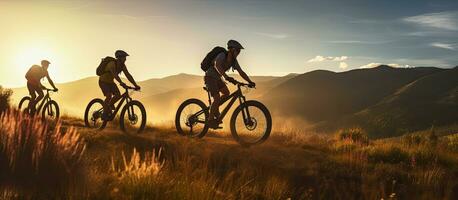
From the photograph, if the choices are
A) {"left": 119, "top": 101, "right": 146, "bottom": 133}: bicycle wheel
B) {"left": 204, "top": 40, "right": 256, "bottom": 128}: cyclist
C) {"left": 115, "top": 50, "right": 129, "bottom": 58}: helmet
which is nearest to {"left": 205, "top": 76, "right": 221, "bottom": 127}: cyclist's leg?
{"left": 204, "top": 40, "right": 256, "bottom": 128}: cyclist

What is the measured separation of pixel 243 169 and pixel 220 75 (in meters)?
2.83

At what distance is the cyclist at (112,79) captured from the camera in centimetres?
1380

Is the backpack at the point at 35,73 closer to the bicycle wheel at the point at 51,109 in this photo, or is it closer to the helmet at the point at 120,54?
the bicycle wheel at the point at 51,109

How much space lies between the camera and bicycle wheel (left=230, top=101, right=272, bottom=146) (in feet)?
39.0

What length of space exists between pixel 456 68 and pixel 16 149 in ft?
565

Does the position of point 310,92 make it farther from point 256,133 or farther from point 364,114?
point 256,133

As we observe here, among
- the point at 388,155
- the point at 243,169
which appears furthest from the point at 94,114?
the point at 388,155

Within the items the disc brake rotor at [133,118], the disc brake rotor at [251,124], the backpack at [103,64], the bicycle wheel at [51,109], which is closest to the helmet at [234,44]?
the disc brake rotor at [251,124]

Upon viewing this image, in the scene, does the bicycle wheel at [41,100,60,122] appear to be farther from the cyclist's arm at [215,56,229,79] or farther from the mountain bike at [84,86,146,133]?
the cyclist's arm at [215,56,229,79]

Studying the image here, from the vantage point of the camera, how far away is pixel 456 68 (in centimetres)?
16100

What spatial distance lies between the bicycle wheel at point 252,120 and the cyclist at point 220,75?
54 cm

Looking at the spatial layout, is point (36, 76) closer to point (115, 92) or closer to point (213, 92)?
point (115, 92)

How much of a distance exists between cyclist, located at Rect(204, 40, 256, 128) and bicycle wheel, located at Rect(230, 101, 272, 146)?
1.77 feet

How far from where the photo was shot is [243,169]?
1016 cm
